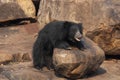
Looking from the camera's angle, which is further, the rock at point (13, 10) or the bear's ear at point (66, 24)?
the rock at point (13, 10)

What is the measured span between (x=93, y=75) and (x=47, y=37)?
121 cm

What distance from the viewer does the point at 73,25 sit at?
292 inches

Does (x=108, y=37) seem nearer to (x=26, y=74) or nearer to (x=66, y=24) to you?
(x=66, y=24)

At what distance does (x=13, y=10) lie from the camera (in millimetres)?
12852

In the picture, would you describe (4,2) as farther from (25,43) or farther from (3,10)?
(25,43)

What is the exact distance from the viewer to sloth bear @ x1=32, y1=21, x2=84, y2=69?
23.8 feet

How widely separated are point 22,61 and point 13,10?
382cm

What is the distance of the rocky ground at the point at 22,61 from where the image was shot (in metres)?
7.42

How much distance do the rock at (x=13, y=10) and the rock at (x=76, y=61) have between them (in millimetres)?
5740

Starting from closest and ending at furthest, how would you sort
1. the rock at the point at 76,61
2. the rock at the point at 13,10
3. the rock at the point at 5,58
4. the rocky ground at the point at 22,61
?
the rock at the point at 76,61, the rocky ground at the point at 22,61, the rock at the point at 5,58, the rock at the point at 13,10

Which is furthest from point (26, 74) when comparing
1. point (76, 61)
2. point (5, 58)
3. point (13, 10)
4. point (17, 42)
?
point (13, 10)

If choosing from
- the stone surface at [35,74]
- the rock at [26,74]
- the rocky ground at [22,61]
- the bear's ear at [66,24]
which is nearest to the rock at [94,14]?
the rocky ground at [22,61]

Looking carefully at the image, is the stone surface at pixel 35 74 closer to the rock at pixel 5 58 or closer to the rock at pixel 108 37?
the rock at pixel 108 37

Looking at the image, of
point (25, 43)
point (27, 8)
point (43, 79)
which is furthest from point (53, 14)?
point (43, 79)
